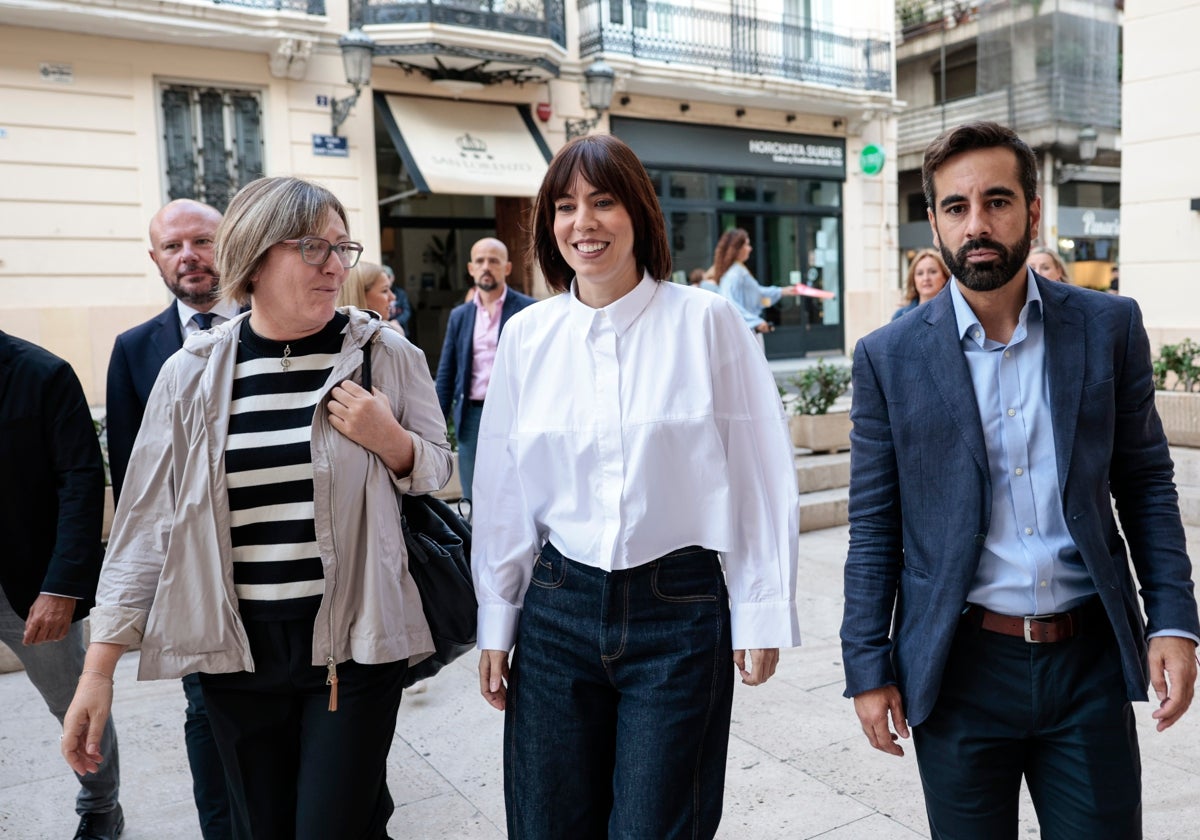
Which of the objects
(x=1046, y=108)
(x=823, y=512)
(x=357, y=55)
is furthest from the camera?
(x=1046, y=108)

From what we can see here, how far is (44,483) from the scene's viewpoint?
307 centimetres

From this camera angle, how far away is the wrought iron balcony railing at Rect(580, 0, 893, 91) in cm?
1700

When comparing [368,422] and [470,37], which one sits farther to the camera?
[470,37]

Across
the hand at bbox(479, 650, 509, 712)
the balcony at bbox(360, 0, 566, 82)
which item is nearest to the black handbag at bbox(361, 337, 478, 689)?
the hand at bbox(479, 650, 509, 712)

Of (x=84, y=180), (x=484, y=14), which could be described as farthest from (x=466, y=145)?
(x=84, y=180)

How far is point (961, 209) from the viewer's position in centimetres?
211

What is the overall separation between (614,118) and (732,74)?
8.18ft

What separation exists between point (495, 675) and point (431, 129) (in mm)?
Result: 14166

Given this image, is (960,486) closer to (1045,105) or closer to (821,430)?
(821,430)

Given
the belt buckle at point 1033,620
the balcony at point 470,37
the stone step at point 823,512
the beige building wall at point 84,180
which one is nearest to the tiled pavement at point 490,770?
the belt buckle at point 1033,620

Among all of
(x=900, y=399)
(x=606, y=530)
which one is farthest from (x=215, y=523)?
(x=900, y=399)

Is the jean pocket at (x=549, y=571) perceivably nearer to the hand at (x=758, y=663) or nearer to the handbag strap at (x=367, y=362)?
the hand at (x=758, y=663)

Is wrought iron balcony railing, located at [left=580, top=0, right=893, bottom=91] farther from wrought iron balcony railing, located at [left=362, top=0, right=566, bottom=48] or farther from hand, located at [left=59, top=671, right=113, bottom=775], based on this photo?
hand, located at [left=59, top=671, right=113, bottom=775]

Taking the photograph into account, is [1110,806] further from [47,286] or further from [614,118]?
[614,118]
